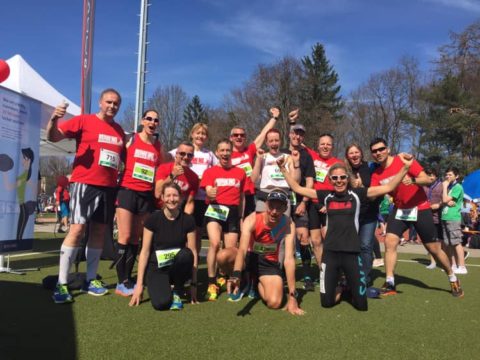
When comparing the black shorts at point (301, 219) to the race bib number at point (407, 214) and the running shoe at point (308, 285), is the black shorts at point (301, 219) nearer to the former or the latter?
the running shoe at point (308, 285)

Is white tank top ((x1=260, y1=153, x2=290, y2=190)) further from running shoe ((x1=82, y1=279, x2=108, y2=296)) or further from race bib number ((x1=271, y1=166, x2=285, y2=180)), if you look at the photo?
running shoe ((x1=82, y1=279, x2=108, y2=296))

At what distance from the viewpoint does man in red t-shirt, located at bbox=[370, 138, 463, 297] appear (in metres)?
4.95

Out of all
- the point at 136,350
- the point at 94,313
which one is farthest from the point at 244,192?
the point at 136,350

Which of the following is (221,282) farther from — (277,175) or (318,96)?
(318,96)

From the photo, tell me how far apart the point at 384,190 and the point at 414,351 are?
6.65 ft

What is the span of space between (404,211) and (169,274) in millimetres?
2950

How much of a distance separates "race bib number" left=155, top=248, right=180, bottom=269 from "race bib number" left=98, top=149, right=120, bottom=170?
1.04 metres

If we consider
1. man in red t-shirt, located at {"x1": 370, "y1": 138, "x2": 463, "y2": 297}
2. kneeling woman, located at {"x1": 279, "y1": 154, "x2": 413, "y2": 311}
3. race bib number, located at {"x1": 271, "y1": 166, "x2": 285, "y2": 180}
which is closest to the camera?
kneeling woman, located at {"x1": 279, "y1": 154, "x2": 413, "y2": 311}

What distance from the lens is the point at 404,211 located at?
200 inches

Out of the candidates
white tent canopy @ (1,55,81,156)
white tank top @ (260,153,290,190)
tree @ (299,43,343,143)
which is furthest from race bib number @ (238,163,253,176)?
tree @ (299,43,343,143)

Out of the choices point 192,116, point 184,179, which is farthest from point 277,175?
point 192,116

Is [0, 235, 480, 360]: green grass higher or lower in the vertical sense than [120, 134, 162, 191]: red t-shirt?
lower

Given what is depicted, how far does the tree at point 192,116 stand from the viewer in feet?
124

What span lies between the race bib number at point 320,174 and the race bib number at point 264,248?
1437 mm
